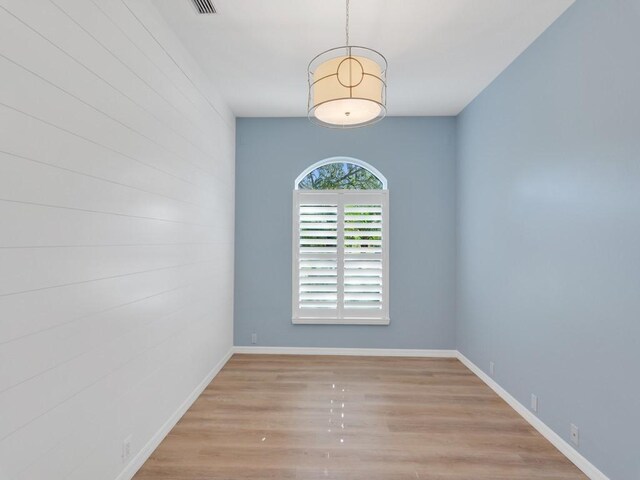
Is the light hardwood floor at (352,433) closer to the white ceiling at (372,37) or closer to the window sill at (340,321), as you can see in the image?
the window sill at (340,321)

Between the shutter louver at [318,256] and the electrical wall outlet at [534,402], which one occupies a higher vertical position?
the shutter louver at [318,256]

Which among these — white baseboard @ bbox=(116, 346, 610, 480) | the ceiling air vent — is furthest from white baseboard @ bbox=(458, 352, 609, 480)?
the ceiling air vent

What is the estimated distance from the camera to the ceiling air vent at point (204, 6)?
7.56ft

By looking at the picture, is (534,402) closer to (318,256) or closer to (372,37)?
(318,256)

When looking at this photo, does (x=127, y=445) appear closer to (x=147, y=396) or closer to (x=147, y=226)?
(x=147, y=396)

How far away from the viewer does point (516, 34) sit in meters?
2.69

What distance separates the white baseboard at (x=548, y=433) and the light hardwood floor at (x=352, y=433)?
5 cm

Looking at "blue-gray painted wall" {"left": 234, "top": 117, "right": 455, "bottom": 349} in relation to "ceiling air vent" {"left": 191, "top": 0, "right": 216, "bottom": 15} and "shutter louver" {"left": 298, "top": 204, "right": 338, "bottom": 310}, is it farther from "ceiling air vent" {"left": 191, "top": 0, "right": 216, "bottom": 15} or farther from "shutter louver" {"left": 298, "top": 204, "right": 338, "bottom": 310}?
"ceiling air vent" {"left": 191, "top": 0, "right": 216, "bottom": 15}

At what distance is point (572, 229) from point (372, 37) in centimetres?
192

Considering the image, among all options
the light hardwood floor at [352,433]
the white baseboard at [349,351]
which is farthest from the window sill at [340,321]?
the light hardwood floor at [352,433]

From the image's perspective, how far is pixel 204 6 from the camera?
2354 millimetres

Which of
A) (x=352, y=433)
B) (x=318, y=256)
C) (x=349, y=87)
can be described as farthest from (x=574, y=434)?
(x=318, y=256)

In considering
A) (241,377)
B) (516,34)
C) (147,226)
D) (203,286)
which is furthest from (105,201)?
(516,34)

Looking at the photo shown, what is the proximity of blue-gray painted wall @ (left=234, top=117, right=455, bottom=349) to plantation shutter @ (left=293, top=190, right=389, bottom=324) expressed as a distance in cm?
12
